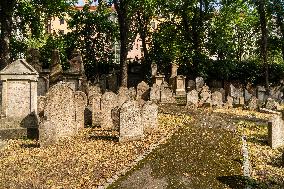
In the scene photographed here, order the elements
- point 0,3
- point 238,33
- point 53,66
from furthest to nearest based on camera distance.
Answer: point 238,33, point 53,66, point 0,3

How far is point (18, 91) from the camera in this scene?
14.0 metres

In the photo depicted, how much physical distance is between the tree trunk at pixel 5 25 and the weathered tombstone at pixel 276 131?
1461 cm

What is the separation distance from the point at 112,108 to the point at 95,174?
571 cm

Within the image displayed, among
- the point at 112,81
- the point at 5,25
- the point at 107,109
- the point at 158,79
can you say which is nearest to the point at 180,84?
the point at 158,79

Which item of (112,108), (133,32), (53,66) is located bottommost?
(112,108)

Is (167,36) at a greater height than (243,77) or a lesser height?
greater

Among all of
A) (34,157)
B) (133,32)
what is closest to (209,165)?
(34,157)

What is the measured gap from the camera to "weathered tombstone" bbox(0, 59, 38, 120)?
548 inches

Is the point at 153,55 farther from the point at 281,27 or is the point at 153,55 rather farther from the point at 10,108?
the point at 10,108

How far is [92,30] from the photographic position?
35.6 metres

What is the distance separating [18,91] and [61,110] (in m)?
1.81

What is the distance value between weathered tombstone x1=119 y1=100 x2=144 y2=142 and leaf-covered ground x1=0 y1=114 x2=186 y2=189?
300 mm

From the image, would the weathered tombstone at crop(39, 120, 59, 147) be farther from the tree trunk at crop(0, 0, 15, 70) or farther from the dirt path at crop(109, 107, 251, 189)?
the tree trunk at crop(0, 0, 15, 70)

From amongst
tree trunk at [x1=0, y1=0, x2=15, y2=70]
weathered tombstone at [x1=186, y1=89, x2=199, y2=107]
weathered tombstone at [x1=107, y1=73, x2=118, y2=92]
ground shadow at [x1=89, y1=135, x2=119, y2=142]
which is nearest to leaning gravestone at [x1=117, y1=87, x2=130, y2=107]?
ground shadow at [x1=89, y1=135, x2=119, y2=142]
